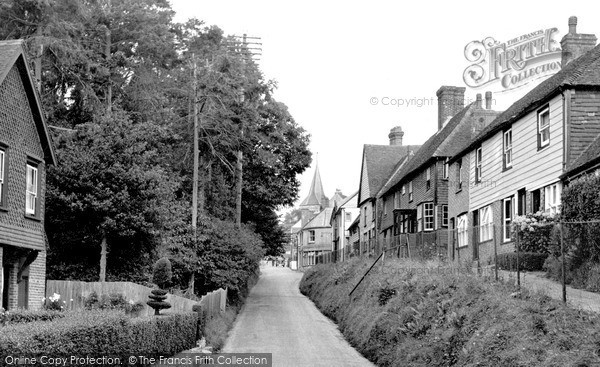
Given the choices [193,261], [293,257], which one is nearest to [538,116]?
[193,261]

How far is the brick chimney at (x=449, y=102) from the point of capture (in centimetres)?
5550

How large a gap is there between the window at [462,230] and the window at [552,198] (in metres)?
7.77

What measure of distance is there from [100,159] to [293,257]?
143157 millimetres

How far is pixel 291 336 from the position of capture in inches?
1246

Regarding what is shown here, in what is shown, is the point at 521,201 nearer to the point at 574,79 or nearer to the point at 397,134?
the point at 574,79

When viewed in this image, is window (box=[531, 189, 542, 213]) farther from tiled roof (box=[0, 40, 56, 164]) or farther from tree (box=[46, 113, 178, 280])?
tiled roof (box=[0, 40, 56, 164])

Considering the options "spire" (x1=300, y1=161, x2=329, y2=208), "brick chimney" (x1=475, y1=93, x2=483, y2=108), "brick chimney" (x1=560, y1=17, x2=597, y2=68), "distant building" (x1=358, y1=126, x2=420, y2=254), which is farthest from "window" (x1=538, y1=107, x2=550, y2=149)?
"spire" (x1=300, y1=161, x2=329, y2=208)

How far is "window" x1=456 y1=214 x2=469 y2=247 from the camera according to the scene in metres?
36.2

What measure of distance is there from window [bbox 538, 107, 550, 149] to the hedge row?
1410cm

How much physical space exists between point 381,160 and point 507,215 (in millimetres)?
37900

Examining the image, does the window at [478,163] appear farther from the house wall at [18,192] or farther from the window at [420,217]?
the house wall at [18,192]

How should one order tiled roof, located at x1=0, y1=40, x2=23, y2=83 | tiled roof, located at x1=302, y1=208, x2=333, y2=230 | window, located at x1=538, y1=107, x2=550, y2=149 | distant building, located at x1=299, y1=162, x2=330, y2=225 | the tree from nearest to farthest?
tiled roof, located at x1=0, y1=40, x2=23, y2=83 → window, located at x1=538, y1=107, x2=550, y2=149 → the tree → tiled roof, located at x1=302, y1=208, x2=333, y2=230 → distant building, located at x1=299, y1=162, x2=330, y2=225

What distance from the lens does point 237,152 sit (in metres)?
55.2

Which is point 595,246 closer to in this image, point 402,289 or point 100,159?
point 402,289
